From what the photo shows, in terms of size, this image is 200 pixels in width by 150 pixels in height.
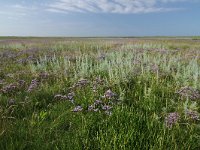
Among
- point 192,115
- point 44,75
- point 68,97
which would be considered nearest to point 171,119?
point 192,115

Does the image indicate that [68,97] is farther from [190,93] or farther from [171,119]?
[190,93]

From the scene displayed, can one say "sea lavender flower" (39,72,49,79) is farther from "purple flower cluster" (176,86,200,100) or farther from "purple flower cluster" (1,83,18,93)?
"purple flower cluster" (176,86,200,100)

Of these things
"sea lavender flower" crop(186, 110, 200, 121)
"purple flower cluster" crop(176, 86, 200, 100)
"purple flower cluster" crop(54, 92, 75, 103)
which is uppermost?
"purple flower cluster" crop(176, 86, 200, 100)

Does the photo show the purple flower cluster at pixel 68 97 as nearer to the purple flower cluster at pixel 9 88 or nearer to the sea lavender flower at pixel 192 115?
the purple flower cluster at pixel 9 88

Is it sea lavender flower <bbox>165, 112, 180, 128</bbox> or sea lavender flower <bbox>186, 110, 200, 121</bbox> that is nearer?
sea lavender flower <bbox>165, 112, 180, 128</bbox>

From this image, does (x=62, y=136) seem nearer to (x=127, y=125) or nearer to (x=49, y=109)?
(x=127, y=125)

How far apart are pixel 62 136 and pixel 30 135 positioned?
0.52m

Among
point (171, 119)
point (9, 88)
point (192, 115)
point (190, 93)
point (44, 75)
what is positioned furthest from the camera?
point (44, 75)

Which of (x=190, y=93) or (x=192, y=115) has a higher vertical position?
(x=190, y=93)

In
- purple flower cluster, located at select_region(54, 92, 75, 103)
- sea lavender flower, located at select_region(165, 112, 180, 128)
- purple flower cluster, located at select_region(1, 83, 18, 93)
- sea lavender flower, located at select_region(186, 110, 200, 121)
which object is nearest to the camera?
sea lavender flower, located at select_region(165, 112, 180, 128)

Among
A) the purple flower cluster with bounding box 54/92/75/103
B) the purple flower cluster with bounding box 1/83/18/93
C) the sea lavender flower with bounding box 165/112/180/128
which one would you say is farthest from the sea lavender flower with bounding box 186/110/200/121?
the purple flower cluster with bounding box 1/83/18/93

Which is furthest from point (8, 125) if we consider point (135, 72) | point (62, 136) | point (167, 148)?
point (135, 72)

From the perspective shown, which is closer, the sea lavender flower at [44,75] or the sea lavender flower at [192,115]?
the sea lavender flower at [192,115]

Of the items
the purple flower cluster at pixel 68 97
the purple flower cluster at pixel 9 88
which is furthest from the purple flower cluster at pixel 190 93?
the purple flower cluster at pixel 9 88
